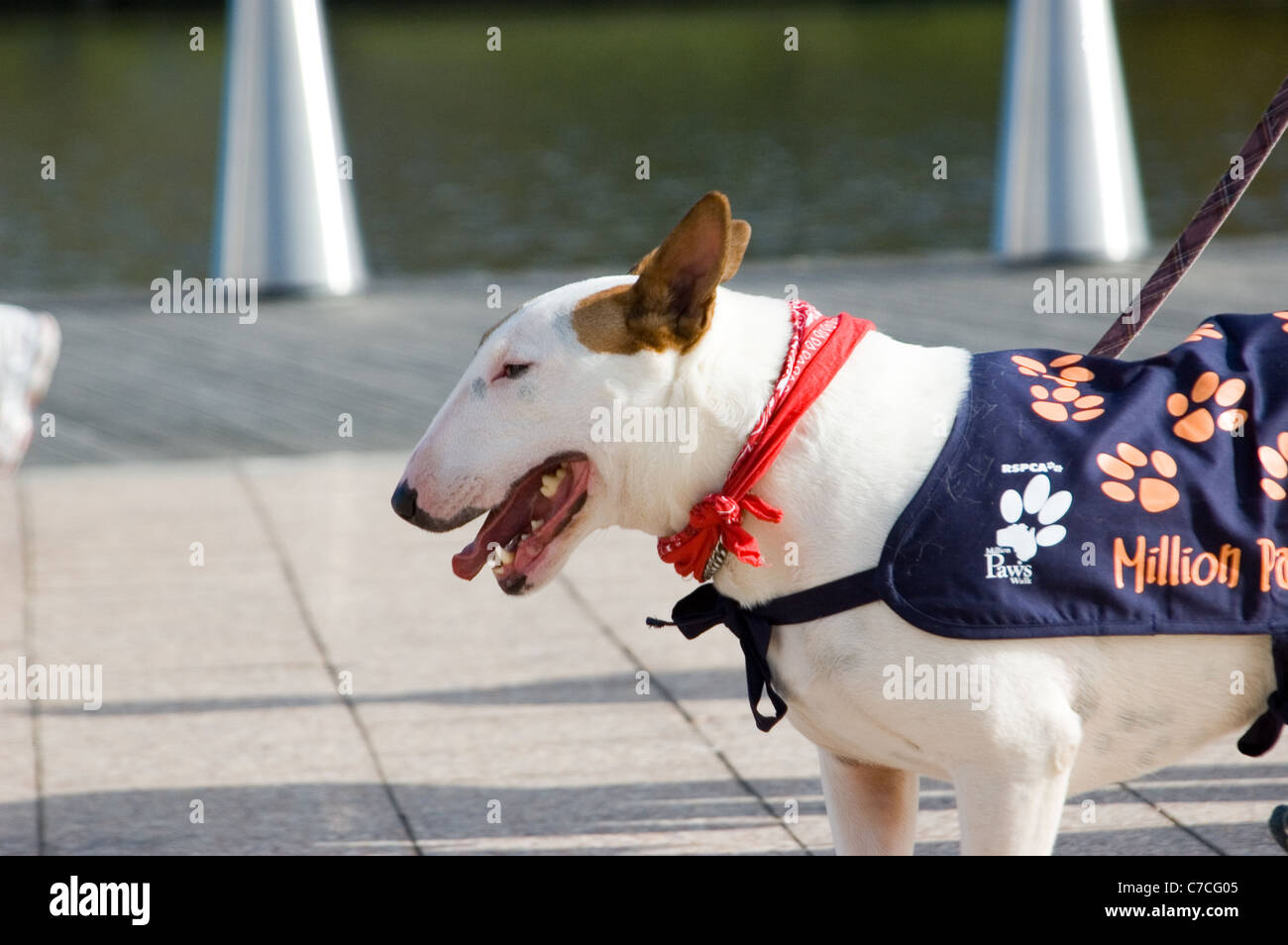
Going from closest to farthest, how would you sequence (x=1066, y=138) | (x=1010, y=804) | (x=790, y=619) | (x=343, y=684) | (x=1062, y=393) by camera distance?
(x=1010, y=804) < (x=790, y=619) < (x=1062, y=393) < (x=343, y=684) < (x=1066, y=138)

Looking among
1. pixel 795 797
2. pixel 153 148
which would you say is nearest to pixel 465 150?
pixel 153 148

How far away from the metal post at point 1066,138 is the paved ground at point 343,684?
17.5 feet

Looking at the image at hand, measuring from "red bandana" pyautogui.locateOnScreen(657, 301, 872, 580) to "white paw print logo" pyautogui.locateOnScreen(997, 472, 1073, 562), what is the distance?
0.41 m

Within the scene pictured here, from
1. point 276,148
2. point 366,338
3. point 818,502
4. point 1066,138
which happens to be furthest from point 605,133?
point 818,502

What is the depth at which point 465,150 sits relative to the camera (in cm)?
2816

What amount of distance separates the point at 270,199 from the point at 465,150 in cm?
1568

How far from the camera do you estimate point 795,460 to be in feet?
10.8

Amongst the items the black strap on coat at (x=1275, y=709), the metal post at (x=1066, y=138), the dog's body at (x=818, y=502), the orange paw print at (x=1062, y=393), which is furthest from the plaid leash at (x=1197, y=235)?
the metal post at (x=1066, y=138)

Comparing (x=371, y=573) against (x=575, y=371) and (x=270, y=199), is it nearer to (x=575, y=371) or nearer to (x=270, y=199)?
(x=575, y=371)

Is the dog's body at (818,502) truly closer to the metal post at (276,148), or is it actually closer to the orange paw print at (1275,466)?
the orange paw print at (1275,466)

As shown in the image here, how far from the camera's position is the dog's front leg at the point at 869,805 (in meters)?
3.63

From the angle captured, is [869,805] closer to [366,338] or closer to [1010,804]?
[1010,804]

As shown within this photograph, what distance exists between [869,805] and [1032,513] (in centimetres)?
79

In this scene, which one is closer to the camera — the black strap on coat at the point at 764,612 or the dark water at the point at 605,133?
the black strap on coat at the point at 764,612
